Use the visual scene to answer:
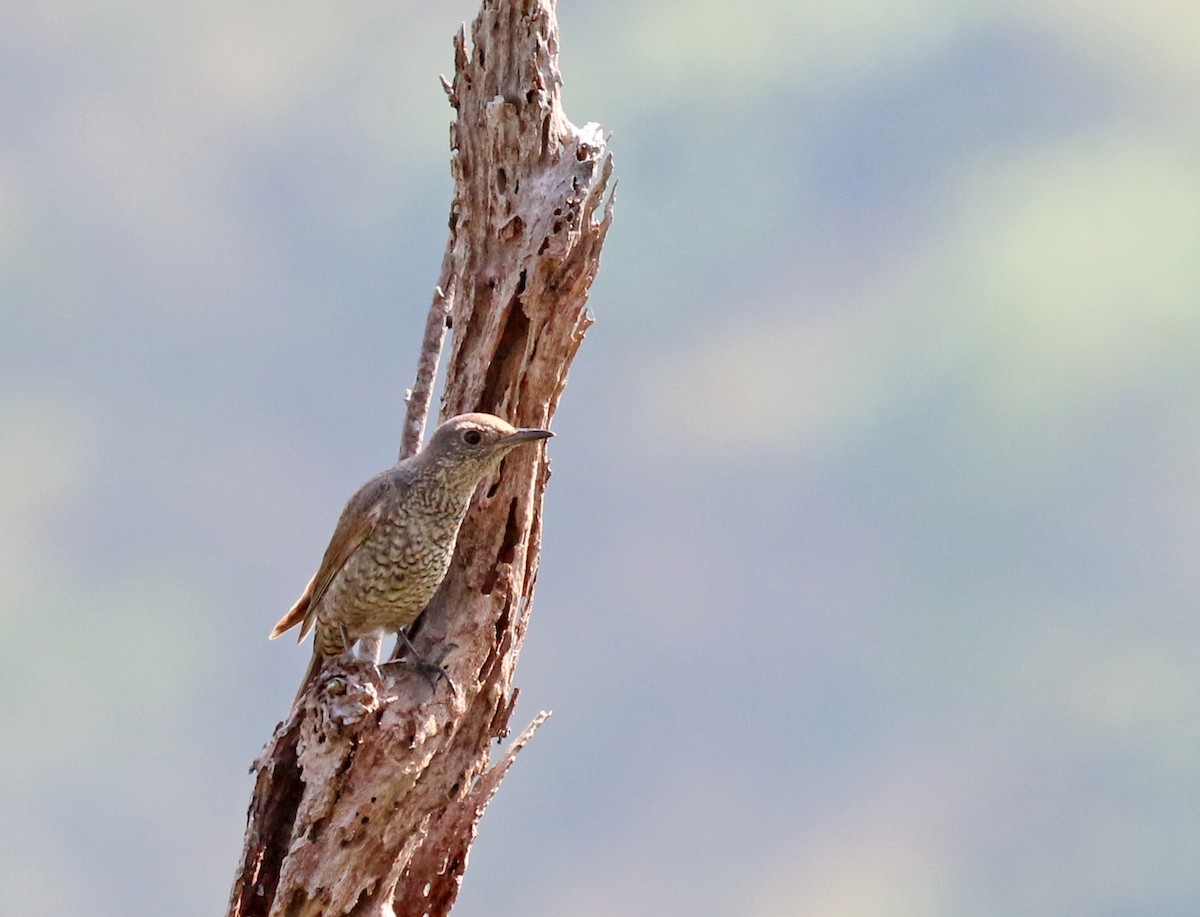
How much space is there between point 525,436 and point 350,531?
1037 millimetres

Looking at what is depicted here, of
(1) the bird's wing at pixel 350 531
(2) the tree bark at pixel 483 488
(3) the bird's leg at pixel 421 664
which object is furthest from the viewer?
(1) the bird's wing at pixel 350 531

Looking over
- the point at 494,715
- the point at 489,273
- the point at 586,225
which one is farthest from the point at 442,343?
the point at 494,715

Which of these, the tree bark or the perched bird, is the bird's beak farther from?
the tree bark

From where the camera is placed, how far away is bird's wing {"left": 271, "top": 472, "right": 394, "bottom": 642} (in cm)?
686

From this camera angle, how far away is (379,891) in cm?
639

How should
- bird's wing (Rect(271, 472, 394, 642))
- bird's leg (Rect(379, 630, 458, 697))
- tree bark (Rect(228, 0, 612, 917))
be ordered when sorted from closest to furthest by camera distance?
1. tree bark (Rect(228, 0, 612, 917))
2. bird's leg (Rect(379, 630, 458, 697))
3. bird's wing (Rect(271, 472, 394, 642))

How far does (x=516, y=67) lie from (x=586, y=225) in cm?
97

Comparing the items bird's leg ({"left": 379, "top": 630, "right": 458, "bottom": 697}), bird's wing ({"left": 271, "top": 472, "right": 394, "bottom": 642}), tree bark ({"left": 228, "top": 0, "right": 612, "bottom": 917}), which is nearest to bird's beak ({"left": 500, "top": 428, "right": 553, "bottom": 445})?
tree bark ({"left": 228, "top": 0, "right": 612, "bottom": 917})

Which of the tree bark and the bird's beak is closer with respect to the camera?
the tree bark

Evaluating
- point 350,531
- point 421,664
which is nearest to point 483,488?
point 350,531

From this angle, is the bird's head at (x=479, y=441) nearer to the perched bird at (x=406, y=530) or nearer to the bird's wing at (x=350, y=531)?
the perched bird at (x=406, y=530)

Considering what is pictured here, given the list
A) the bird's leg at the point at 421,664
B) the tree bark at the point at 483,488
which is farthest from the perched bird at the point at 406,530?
the tree bark at the point at 483,488

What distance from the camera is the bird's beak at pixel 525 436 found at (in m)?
6.59

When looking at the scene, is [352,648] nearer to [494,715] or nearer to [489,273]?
[494,715]
